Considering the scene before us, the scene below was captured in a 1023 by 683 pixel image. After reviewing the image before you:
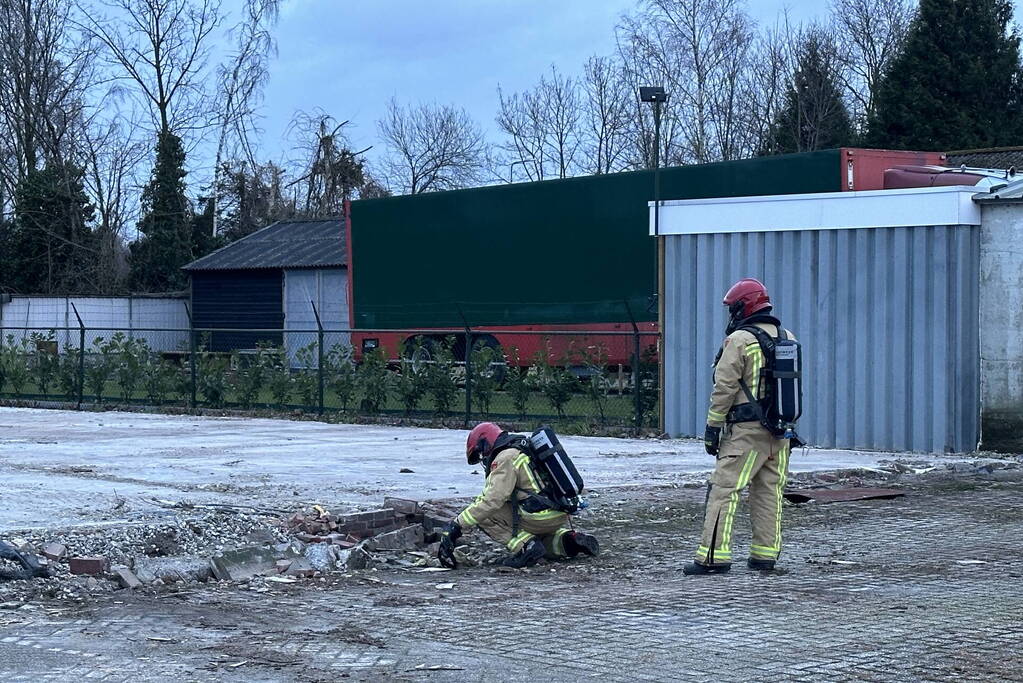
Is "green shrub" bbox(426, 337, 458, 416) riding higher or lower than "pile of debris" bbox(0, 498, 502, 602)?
higher

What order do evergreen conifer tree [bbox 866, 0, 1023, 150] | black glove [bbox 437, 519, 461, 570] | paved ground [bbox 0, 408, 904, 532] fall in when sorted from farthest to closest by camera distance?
evergreen conifer tree [bbox 866, 0, 1023, 150] < paved ground [bbox 0, 408, 904, 532] < black glove [bbox 437, 519, 461, 570]

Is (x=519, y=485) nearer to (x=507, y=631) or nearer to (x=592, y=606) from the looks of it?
(x=592, y=606)

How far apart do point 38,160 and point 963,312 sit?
133 feet

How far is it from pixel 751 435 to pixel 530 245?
16.8 meters

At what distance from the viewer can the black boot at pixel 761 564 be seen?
905 cm

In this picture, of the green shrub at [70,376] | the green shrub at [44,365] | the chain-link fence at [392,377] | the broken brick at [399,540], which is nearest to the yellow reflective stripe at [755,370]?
the broken brick at [399,540]

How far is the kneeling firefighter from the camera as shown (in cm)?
941

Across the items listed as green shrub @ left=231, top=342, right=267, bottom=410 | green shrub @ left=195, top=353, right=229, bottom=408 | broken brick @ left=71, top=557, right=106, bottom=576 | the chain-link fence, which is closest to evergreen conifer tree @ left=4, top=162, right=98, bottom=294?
the chain-link fence

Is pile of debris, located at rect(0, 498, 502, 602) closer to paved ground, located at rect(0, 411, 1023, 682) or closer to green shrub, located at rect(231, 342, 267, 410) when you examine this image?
paved ground, located at rect(0, 411, 1023, 682)

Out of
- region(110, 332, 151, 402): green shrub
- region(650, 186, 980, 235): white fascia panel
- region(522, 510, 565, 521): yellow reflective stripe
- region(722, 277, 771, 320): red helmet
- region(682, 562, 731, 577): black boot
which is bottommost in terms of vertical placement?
region(682, 562, 731, 577): black boot

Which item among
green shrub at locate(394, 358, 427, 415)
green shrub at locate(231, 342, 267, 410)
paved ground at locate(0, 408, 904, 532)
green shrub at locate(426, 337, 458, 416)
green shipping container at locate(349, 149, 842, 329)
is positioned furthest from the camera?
green shrub at locate(231, 342, 267, 410)

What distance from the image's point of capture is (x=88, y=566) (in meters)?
8.80

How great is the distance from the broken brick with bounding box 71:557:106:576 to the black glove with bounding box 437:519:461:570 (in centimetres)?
210

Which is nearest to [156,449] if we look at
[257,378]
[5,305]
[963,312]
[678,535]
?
[257,378]
